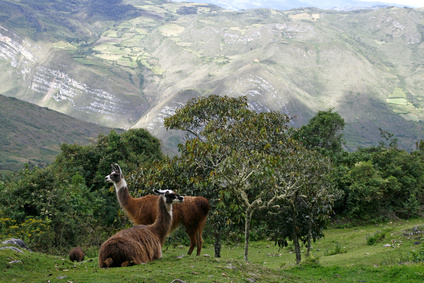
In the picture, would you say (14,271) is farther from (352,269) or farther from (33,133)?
(33,133)

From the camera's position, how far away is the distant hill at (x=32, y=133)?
315 feet

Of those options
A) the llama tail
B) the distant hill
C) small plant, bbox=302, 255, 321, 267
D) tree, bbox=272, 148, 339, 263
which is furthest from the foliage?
the distant hill

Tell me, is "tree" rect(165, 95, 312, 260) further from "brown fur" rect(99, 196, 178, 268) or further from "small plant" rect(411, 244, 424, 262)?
"small plant" rect(411, 244, 424, 262)

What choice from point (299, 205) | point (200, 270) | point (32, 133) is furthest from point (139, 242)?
point (32, 133)

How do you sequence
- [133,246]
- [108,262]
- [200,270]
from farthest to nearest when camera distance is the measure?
[133,246]
[108,262]
[200,270]

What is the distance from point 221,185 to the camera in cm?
1215

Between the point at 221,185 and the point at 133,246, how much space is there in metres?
4.78

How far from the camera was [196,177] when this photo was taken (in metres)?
12.6

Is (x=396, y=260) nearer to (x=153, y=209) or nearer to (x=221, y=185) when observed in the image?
(x=221, y=185)

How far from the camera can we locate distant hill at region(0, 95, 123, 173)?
95.9 m

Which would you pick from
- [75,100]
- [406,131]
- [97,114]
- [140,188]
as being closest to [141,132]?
[140,188]

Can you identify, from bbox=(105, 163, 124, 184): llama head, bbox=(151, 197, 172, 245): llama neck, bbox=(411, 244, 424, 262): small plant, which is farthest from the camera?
bbox=(105, 163, 124, 184): llama head

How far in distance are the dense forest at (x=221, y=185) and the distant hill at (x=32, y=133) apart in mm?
68726

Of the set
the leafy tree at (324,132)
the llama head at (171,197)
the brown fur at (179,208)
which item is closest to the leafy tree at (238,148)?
the brown fur at (179,208)
